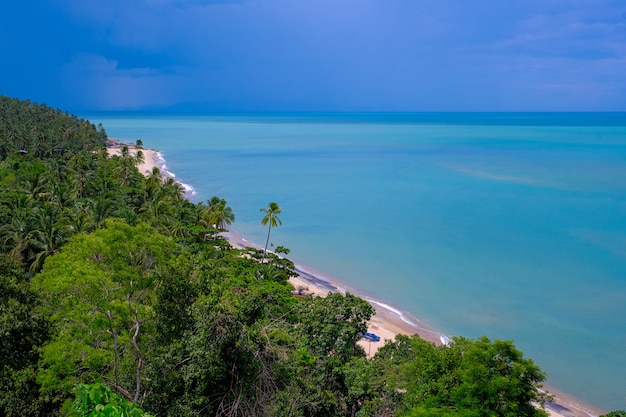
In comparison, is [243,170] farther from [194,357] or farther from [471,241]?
[194,357]

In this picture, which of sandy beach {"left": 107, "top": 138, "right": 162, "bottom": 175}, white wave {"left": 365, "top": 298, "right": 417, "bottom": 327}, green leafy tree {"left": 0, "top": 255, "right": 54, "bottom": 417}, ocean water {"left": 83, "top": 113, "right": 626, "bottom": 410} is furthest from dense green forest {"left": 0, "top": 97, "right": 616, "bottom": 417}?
sandy beach {"left": 107, "top": 138, "right": 162, "bottom": 175}

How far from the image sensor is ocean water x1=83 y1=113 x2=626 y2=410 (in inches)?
1184

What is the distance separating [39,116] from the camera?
98.6 metres

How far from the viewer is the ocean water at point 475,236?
3006cm

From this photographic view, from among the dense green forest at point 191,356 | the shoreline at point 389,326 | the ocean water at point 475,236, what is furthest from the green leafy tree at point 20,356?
the ocean water at point 475,236

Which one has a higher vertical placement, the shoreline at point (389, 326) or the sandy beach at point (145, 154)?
the sandy beach at point (145, 154)

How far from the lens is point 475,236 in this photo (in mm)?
50719

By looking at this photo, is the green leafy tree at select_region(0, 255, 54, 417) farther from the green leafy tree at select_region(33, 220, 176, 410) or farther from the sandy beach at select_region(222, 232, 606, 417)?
the sandy beach at select_region(222, 232, 606, 417)

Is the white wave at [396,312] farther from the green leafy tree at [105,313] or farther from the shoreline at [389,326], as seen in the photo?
the green leafy tree at [105,313]

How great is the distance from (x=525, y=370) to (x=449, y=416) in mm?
2499

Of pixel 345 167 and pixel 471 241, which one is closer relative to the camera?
pixel 471 241

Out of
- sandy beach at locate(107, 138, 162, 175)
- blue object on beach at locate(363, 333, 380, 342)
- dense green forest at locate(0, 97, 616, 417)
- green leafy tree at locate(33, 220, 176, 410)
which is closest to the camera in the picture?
dense green forest at locate(0, 97, 616, 417)

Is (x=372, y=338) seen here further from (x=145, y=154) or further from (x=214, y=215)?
(x=145, y=154)

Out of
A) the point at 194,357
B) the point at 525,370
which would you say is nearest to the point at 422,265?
the point at 525,370
